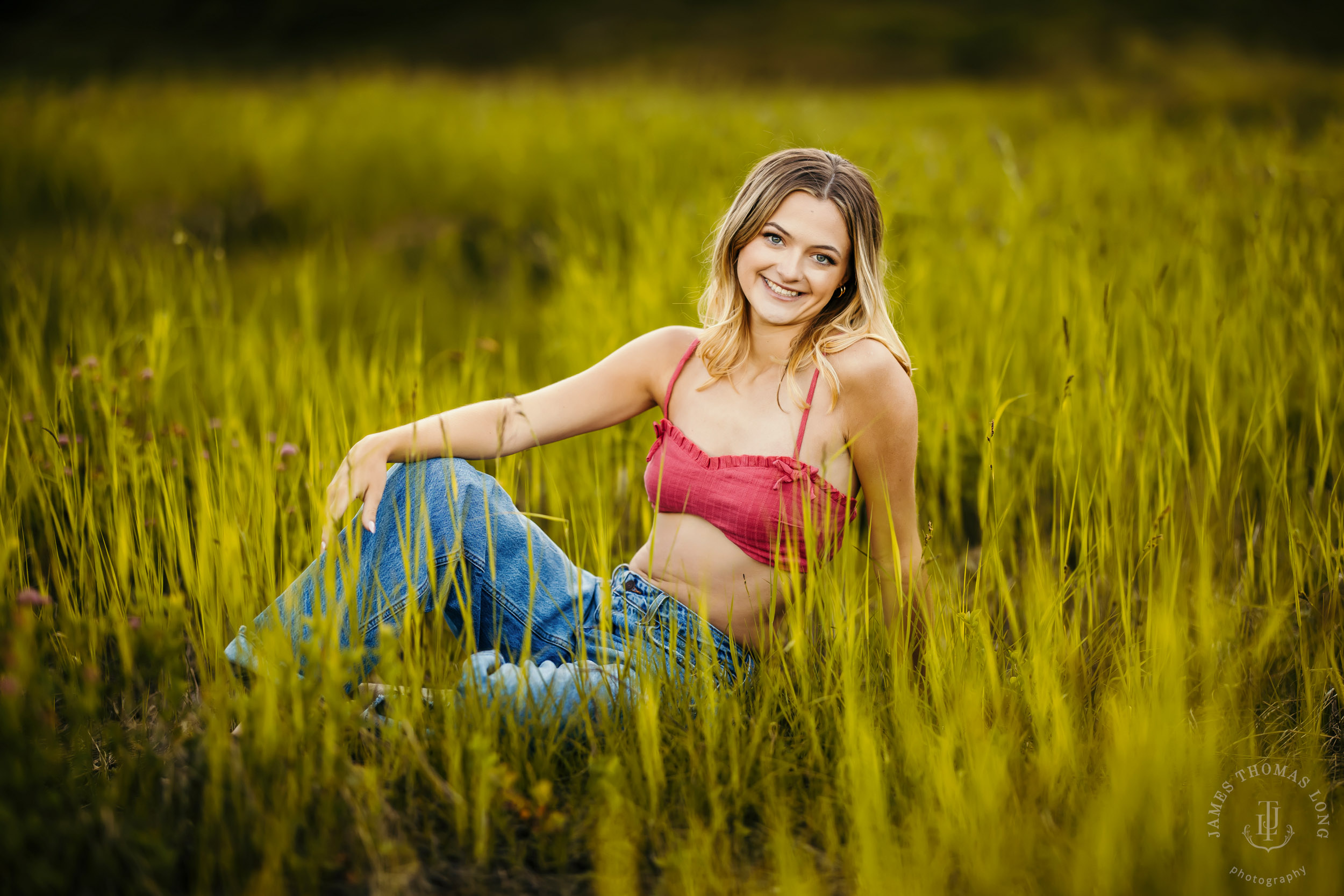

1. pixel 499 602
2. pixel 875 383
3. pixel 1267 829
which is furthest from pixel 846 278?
pixel 1267 829

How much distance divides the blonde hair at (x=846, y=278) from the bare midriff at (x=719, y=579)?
1.04 ft

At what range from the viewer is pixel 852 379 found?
1.65 metres

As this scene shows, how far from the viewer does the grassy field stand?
1.20 m

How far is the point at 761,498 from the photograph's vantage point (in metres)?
1.63

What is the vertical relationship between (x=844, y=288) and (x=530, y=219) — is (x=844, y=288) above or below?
below

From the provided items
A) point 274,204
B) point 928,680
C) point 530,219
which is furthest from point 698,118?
point 928,680

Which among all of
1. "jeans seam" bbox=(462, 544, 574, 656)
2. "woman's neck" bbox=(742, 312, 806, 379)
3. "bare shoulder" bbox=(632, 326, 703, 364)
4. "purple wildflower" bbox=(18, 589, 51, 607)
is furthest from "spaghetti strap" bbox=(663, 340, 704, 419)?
"purple wildflower" bbox=(18, 589, 51, 607)

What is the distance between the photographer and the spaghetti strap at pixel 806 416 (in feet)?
5.42

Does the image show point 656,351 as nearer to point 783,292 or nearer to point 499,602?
point 783,292

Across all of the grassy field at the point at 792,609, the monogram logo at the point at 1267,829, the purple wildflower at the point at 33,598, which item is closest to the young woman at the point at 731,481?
the grassy field at the point at 792,609

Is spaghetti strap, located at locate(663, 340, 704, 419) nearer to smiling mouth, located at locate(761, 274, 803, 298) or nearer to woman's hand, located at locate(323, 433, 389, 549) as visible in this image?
smiling mouth, located at locate(761, 274, 803, 298)

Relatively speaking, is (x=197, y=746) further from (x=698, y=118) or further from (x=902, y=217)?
(x=698, y=118)

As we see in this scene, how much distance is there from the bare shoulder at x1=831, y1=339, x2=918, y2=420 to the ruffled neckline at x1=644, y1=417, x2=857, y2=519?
0.16 metres

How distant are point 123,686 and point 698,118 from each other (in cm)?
579
